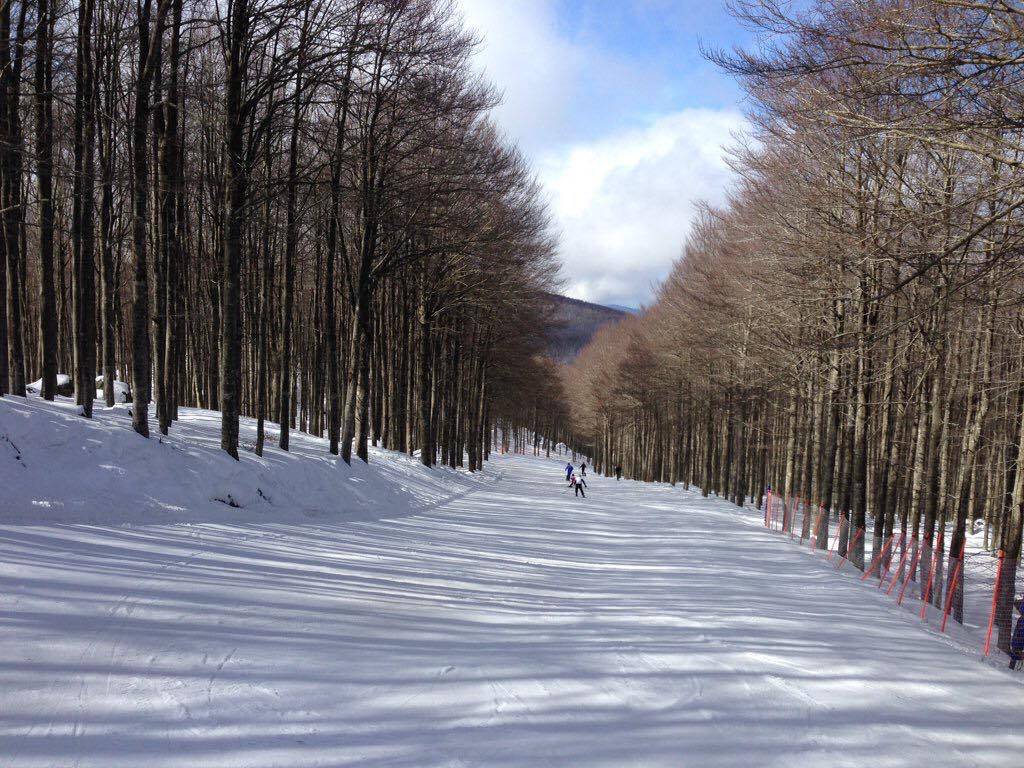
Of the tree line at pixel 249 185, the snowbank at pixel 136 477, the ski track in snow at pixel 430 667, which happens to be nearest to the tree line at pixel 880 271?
the ski track in snow at pixel 430 667

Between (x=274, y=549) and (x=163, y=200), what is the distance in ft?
31.7

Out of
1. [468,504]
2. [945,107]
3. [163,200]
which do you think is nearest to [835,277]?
[945,107]

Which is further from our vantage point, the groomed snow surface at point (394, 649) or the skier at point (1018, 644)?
the skier at point (1018, 644)

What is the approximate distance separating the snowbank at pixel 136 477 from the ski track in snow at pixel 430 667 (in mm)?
622

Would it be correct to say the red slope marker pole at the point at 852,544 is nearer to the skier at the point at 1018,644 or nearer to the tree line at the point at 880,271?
the tree line at the point at 880,271

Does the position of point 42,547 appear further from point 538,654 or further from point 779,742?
point 779,742

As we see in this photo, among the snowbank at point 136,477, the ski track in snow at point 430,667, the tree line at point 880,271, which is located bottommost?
the ski track in snow at point 430,667

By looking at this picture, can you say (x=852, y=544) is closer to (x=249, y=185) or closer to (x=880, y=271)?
(x=880, y=271)

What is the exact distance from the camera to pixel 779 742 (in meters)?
4.29

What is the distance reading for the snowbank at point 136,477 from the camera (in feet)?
25.8

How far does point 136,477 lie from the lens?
9062mm

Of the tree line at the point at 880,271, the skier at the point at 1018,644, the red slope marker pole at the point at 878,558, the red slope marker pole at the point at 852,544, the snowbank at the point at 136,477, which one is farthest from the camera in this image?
the red slope marker pole at the point at 852,544

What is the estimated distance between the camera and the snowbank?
7.86 metres

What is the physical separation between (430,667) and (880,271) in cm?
1134
